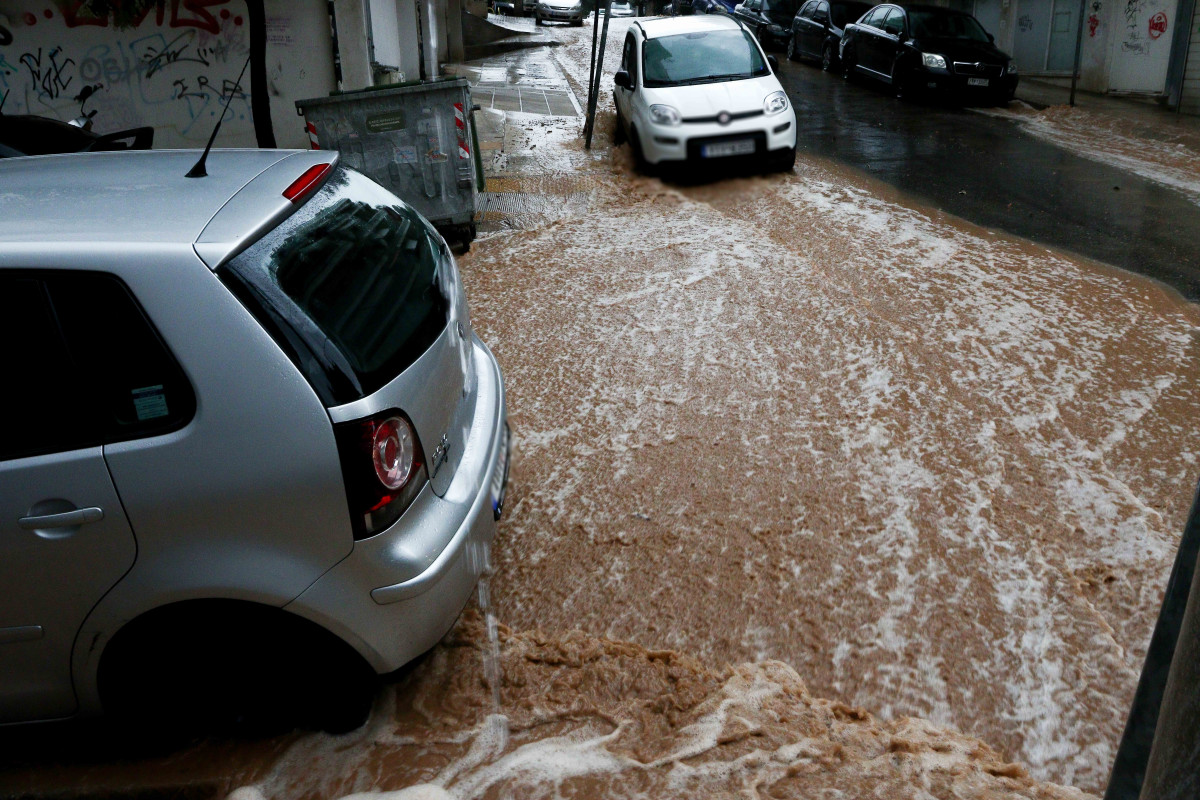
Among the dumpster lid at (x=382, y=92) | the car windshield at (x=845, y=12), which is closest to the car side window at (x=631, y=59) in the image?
the dumpster lid at (x=382, y=92)

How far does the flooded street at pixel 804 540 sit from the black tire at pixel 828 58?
14053 millimetres

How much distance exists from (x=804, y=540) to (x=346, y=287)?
7.45ft

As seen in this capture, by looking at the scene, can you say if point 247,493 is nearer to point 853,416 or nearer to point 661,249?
point 853,416

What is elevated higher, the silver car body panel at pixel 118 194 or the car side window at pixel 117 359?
the silver car body panel at pixel 118 194

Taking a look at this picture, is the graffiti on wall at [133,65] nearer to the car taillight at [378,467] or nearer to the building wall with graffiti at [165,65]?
the building wall with graffiti at [165,65]

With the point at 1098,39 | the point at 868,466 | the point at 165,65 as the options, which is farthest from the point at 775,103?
the point at 1098,39

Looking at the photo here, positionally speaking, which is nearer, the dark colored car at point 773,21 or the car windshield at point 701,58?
the car windshield at point 701,58

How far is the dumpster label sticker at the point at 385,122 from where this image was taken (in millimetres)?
8102

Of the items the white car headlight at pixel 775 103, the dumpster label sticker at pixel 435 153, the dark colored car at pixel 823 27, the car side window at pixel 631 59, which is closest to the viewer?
the dumpster label sticker at pixel 435 153

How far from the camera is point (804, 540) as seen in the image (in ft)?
13.7

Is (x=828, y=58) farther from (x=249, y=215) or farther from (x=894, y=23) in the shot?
(x=249, y=215)

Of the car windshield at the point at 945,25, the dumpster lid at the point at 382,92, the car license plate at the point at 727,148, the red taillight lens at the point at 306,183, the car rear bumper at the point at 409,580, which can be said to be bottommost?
the car rear bumper at the point at 409,580

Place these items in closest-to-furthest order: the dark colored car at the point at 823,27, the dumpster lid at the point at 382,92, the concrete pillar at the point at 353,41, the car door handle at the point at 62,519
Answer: the car door handle at the point at 62,519, the dumpster lid at the point at 382,92, the concrete pillar at the point at 353,41, the dark colored car at the point at 823,27

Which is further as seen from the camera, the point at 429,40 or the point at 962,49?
the point at 429,40
